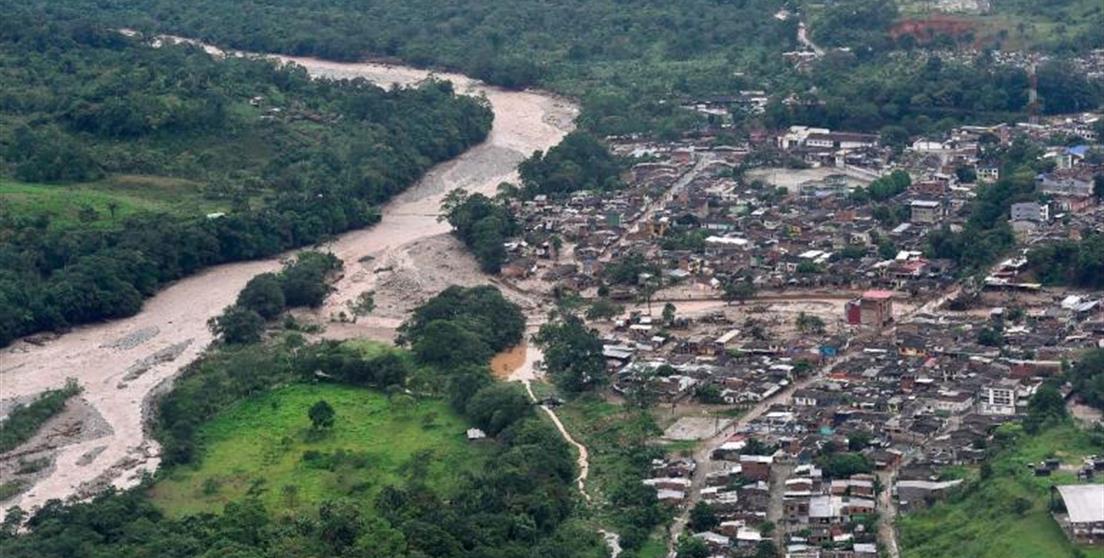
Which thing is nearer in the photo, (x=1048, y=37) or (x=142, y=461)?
(x=142, y=461)

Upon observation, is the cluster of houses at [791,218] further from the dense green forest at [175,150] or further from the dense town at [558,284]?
the dense green forest at [175,150]

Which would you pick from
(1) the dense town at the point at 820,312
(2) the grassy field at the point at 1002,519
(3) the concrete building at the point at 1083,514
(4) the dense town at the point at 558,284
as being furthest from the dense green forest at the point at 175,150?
(3) the concrete building at the point at 1083,514

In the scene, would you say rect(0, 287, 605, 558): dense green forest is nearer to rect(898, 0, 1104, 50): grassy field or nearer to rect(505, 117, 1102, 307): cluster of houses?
rect(505, 117, 1102, 307): cluster of houses

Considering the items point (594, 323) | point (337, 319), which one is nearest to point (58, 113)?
point (337, 319)

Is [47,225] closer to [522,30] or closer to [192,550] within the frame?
[192,550]

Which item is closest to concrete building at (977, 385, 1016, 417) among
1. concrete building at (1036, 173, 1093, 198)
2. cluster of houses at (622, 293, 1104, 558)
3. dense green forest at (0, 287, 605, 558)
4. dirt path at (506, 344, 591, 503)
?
cluster of houses at (622, 293, 1104, 558)

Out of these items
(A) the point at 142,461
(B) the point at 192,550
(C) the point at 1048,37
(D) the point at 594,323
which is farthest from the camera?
(C) the point at 1048,37

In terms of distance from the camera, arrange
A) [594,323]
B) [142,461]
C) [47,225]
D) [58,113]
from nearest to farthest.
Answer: [142,461] < [594,323] < [47,225] < [58,113]
